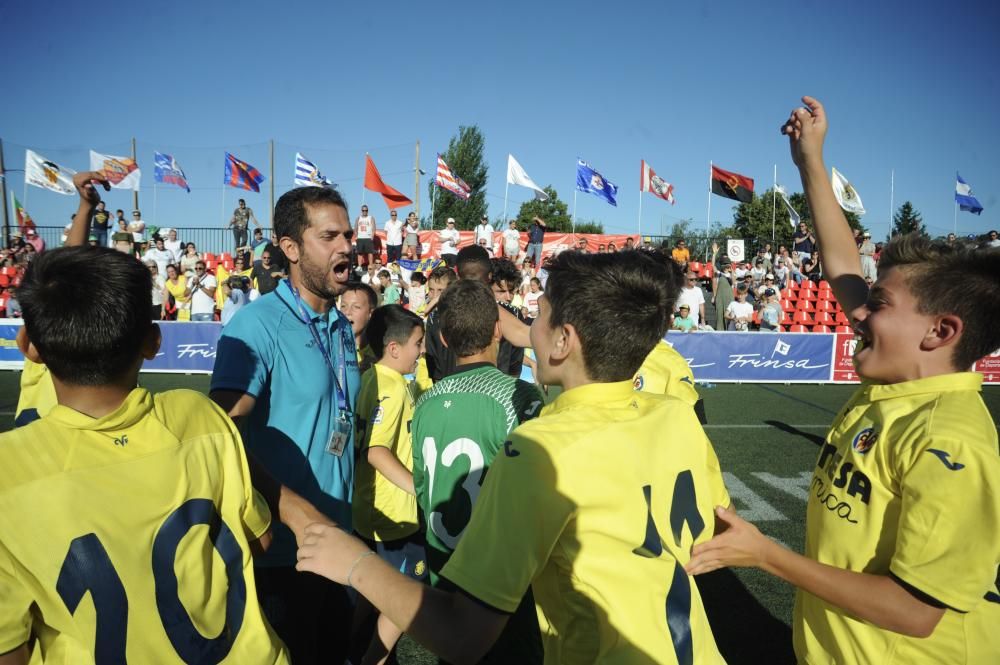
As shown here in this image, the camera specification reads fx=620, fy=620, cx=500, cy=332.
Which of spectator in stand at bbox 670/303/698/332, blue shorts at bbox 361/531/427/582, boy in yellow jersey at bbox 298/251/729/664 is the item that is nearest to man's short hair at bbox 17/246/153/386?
boy in yellow jersey at bbox 298/251/729/664

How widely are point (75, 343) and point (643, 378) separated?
334 cm

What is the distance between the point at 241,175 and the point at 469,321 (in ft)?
83.8

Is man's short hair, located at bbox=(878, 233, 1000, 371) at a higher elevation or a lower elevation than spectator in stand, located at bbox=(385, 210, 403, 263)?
lower

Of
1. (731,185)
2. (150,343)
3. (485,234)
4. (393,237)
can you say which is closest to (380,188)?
(393,237)

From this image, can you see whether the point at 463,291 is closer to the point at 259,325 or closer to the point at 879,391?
the point at 259,325

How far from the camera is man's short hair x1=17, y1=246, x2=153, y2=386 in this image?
147 cm

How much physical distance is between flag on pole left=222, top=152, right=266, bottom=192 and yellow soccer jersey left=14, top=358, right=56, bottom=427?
23247 mm

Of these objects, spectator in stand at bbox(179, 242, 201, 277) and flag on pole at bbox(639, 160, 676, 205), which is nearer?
spectator in stand at bbox(179, 242, 201, 277)

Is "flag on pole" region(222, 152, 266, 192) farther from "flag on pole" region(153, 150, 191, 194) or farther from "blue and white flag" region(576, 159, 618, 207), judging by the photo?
"blue and white flag" region(576, 159, 618, 207)

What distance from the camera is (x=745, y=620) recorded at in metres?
4.11

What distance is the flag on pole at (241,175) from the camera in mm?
24828

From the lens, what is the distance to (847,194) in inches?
857

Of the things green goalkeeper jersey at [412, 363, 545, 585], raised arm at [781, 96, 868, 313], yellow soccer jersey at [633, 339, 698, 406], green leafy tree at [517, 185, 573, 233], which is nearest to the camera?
raised arm at [781, 96, 868, 313]

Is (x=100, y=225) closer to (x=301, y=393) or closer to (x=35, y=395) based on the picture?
(x=35, y=395)
